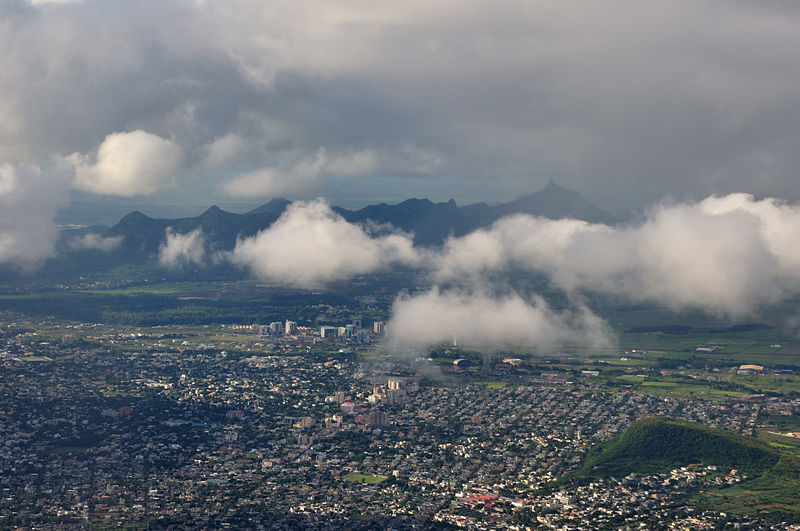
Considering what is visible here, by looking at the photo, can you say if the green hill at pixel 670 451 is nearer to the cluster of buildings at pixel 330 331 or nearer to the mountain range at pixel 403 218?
the cluster of buildings at pixel 330 331

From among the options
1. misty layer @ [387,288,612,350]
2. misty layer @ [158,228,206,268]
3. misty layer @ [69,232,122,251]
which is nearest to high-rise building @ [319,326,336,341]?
misty layer @ [387,288,612,350]

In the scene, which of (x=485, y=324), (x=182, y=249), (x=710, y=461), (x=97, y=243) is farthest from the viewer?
(x=182, y=249)

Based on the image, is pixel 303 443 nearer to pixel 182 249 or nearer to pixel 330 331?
pixel 330 331

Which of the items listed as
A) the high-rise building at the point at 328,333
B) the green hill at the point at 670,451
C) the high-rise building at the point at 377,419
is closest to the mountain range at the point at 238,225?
the high-rise building at the point at 328,333

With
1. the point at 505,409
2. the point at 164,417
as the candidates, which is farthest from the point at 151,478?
the point at 505,409

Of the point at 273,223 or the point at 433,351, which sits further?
the point at 273,223

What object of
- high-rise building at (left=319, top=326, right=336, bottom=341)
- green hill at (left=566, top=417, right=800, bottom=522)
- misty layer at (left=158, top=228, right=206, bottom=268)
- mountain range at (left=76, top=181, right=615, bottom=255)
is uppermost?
mountain range at (left=76, top=181, right=615, bottom=255)

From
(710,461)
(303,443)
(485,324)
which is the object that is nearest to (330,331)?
(485,324)

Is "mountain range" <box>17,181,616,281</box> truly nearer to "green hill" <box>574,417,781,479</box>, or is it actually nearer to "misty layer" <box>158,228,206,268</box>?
"misty layer" <box>158,228,206,268</box>

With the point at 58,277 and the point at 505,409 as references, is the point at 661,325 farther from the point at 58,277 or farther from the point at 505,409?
the point at 58,277
